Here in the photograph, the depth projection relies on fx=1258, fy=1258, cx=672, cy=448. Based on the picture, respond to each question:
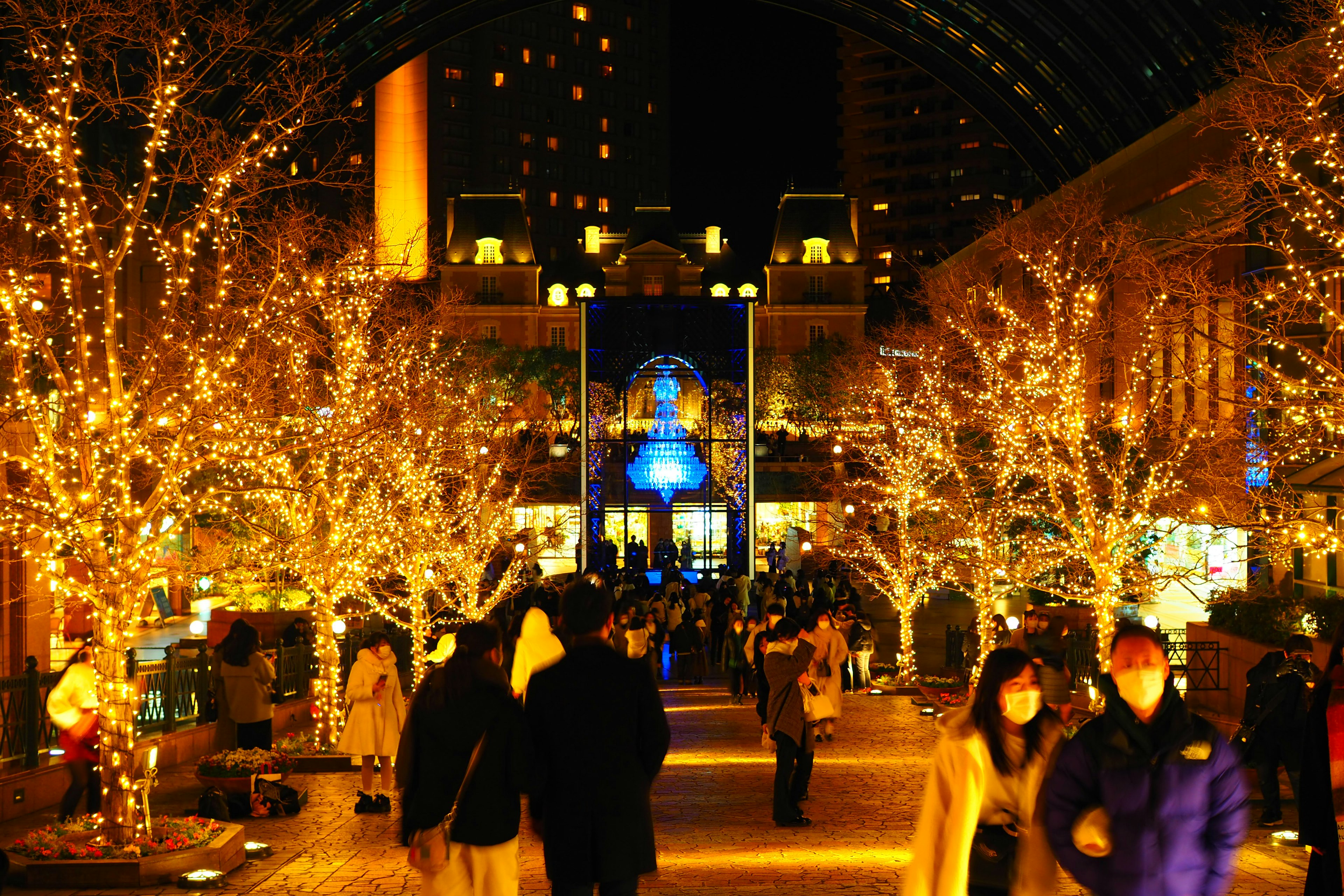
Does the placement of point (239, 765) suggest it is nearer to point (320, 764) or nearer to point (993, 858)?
point (320, 764)

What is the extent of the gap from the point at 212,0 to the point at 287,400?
71.0 ft

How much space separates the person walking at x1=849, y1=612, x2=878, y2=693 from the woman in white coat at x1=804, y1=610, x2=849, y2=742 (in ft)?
20.2

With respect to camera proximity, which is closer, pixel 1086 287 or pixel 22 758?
pixel 22 758

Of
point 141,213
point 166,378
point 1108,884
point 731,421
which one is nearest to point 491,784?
point 1108,884

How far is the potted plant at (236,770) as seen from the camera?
1041 centimetres

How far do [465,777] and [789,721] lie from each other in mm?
4944

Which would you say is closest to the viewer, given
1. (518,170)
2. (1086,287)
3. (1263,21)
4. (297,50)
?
(297,50)

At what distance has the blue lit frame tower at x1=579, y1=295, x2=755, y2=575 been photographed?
30.1 metres

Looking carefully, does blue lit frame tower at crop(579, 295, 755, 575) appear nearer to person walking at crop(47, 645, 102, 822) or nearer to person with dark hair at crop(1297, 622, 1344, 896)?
person walking at crop(47, 645, 102, 822)

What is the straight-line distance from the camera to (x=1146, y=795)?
3.87 metres

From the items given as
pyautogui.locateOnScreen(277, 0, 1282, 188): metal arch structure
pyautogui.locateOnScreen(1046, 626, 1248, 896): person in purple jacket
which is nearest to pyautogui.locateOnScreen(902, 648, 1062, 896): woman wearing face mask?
pyautogui.locateOnScreen(1046, 626, 1248, 896): person in purple jacket

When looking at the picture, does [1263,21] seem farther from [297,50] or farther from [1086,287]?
[297,50]

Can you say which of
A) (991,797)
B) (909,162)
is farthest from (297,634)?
(909,162)

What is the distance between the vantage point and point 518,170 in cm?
10269
